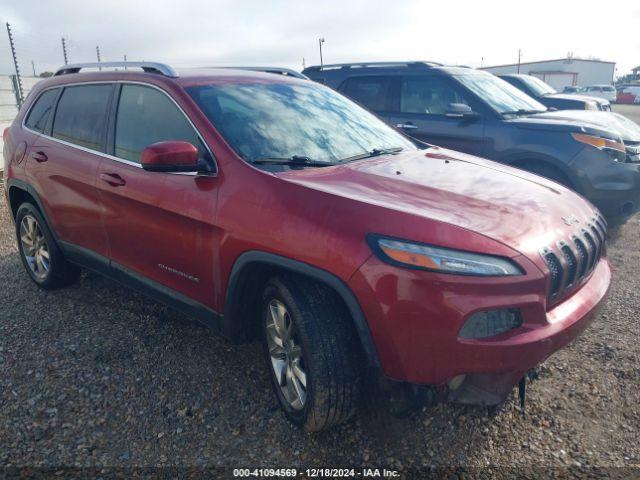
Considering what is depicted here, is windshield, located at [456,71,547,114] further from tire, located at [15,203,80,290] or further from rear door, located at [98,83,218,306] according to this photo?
tire, located at [15,203,80,290]

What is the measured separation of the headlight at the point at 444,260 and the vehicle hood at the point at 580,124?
406cm

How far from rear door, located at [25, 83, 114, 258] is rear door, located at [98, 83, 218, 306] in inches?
6.2

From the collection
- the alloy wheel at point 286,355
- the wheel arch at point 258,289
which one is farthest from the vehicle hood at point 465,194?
the alloy wheel at point 286,355

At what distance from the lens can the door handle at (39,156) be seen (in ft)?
13.0

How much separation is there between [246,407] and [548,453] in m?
1.53

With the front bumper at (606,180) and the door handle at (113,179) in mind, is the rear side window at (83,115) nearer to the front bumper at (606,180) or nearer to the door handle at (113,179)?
the door handle at (113,179)

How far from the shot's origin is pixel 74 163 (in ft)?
12.0

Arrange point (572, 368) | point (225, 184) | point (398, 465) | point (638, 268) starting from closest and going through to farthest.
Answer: point (398, 465) < point (225, 184) < point (572, 368) < point (638, 268)

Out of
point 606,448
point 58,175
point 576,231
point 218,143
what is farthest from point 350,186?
point 58,175

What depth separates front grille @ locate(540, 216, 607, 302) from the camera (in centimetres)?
225

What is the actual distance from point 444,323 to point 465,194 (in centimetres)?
80

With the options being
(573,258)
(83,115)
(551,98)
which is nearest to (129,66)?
(83,115)

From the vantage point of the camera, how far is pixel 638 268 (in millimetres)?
4750

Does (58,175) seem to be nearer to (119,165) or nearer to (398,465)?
(119,165)
